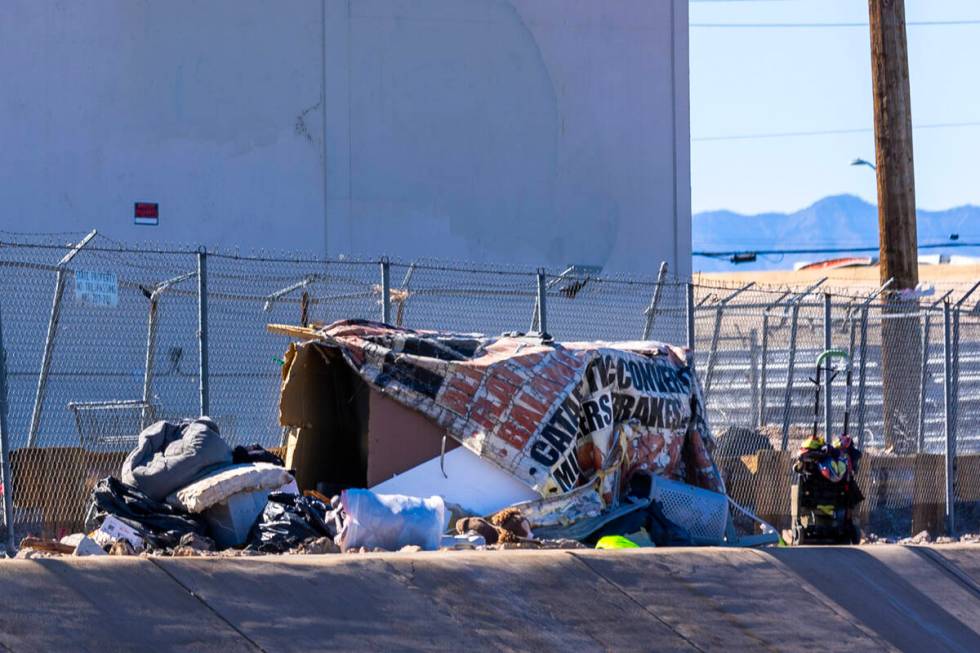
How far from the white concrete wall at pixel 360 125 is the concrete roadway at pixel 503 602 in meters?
12.8

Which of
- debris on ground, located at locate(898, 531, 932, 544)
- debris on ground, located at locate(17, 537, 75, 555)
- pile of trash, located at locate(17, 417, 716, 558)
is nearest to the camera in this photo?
debris on ground, located at locate(17, 537, 75, 555)

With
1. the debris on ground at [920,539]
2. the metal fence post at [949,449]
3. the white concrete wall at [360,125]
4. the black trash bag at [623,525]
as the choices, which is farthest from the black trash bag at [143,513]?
the white concrete wall at [360,125]

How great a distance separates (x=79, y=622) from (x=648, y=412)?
6268 millimetres

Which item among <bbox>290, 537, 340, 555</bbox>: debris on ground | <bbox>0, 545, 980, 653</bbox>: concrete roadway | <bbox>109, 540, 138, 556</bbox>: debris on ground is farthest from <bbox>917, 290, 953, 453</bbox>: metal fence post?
<bbox>109, 540, 138, 556</bbox>: debris on ground

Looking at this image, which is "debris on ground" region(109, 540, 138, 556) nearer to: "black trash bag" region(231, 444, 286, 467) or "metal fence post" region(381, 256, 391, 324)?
"black trash bag" region(231, 444, 286, 467)

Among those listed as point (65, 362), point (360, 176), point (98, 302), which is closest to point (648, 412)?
point (98, 302)

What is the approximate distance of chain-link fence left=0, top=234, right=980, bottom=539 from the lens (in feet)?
43.4

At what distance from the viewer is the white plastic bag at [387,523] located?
382 inches

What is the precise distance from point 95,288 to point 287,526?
2.39m

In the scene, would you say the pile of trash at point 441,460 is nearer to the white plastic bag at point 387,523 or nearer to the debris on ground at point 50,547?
the white plastic bag at point 387,523

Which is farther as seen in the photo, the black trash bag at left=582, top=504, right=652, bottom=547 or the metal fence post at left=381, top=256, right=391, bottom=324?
the metal fence post at left=381, top=256, right=391, bottom=324

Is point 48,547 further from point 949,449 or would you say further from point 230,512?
point 949,449

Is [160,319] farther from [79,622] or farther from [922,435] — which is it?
[79,622]

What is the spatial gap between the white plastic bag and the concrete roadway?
1227mm
